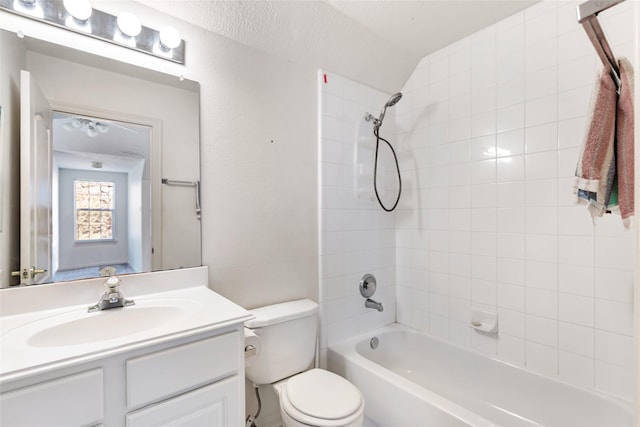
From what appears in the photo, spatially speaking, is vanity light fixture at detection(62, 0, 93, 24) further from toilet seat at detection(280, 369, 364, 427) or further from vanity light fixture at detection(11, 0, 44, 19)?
toilet seat at detection(280, 369, 364, 427)

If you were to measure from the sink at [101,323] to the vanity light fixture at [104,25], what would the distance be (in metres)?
1.09

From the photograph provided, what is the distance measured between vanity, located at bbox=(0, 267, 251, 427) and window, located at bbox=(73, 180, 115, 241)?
8.0 inches

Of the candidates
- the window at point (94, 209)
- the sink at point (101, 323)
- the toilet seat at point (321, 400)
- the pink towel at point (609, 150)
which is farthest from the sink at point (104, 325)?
the pink towel at point (609, 150)

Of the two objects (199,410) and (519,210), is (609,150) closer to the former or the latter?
(519,210)

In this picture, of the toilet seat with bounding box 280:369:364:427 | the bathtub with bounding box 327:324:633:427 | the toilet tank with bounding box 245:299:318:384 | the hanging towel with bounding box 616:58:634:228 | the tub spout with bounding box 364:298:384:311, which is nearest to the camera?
the hanging towel with bounding box 616:58:634:228

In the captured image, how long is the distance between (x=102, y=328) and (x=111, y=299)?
102mm

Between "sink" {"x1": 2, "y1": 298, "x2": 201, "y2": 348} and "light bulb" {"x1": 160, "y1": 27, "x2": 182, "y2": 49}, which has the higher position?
"light bulb" {"x1": 160, "y1": 27, "x2": 182, "y2": 49}

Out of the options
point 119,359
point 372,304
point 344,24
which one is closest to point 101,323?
point 119,359

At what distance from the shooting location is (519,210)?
1.66 metres

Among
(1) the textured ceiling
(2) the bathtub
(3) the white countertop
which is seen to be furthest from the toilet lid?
(1) the textured ceiling

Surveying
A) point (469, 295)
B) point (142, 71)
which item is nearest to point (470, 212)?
point (469, 295)

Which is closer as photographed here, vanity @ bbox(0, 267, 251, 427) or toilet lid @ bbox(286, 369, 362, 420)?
vanity @ bbox(0, 267, 251, 427)

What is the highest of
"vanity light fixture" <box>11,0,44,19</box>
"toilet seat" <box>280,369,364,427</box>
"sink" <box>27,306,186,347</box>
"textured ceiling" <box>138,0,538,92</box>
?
"textured ceiling" <box>138,0,538,92</box>

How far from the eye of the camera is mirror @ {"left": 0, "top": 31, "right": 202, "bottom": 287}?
1.11 metres
